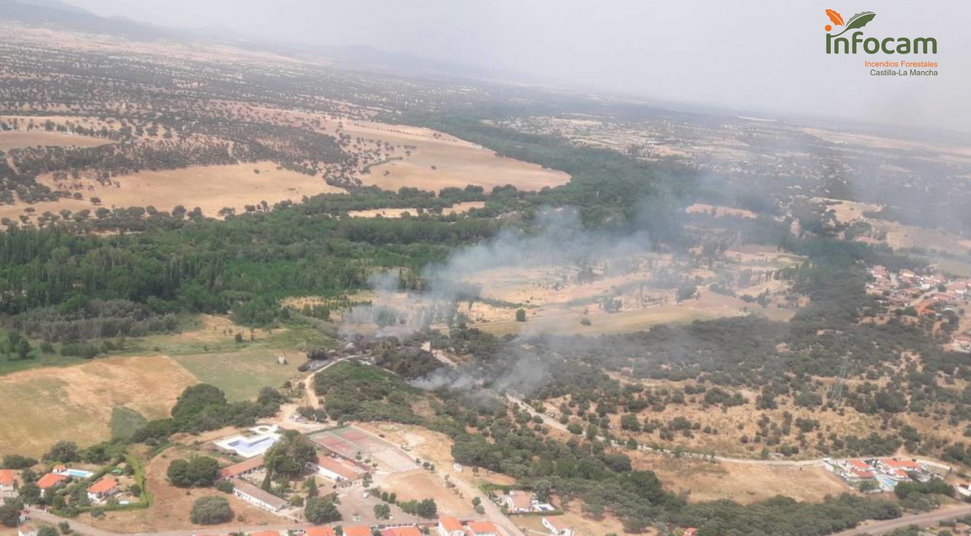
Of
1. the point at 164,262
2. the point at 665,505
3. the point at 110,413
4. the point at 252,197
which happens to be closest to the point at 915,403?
the point at 665,505

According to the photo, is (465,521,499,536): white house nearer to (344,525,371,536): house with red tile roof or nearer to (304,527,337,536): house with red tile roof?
(344,525,371,536): house with red tile roof

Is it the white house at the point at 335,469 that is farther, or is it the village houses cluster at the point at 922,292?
the village houses cluster at the point at 922,292

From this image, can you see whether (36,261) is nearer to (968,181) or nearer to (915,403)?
(915,403)

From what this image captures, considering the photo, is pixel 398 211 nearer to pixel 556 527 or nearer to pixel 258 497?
pixel 258 497

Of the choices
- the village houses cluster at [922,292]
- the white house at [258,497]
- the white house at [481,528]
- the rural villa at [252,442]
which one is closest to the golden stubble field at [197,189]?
the rural villa at [252,442]

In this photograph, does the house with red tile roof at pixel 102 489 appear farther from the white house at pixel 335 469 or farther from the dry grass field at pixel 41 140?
the dry grass field at pixel 41 140

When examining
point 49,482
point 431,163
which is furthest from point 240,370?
point 431,163
